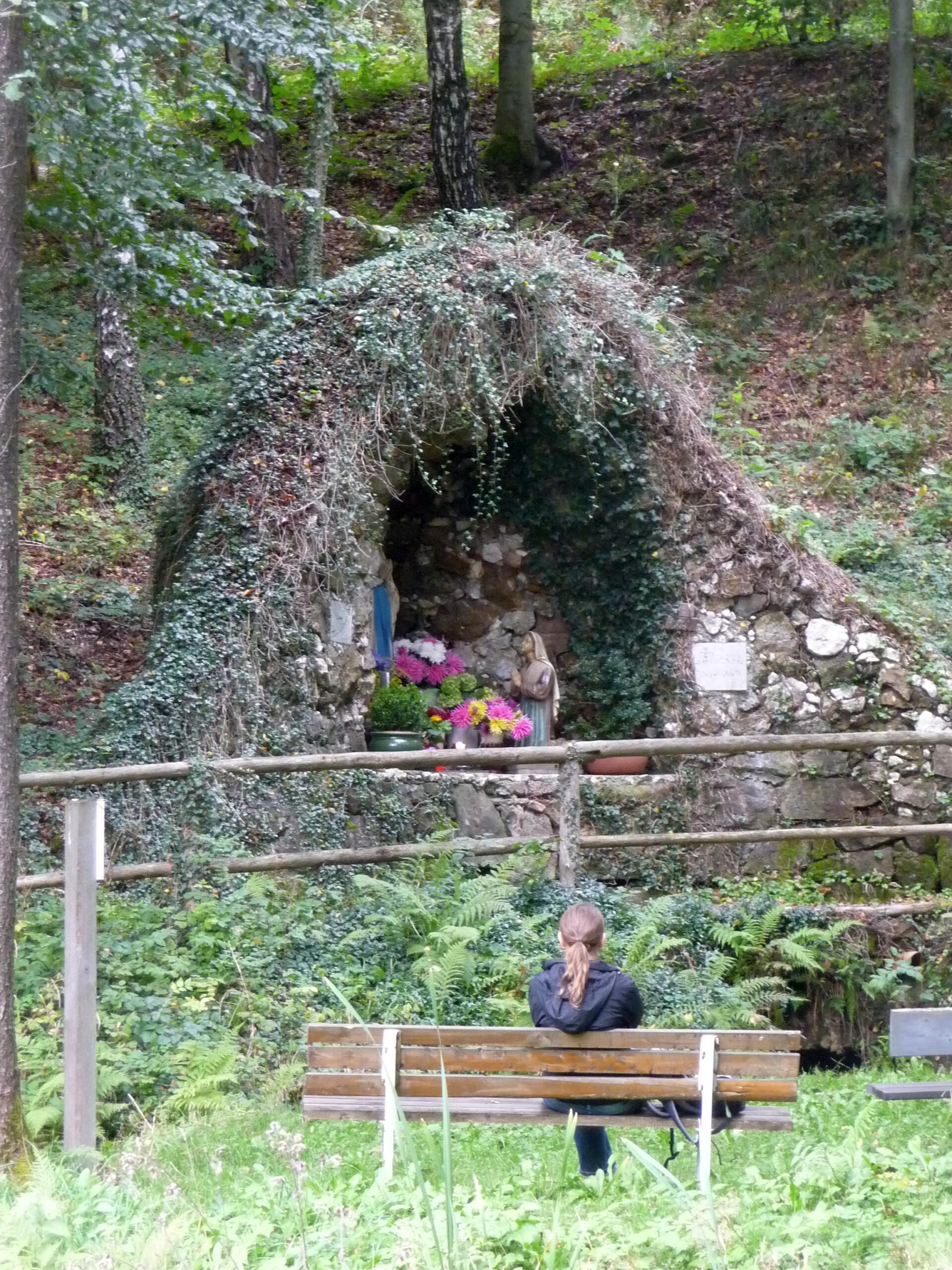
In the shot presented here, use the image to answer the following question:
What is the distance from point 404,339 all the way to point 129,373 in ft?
15.9

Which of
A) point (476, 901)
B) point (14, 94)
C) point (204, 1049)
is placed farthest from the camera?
point (476, 901)

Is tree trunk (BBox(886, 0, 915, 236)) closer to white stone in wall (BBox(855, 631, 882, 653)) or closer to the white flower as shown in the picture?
white stone in wall (BBox(855, 631, 882, 653))

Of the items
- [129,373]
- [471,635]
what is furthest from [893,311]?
[129,373]

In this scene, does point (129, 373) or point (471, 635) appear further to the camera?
point (129, 373)

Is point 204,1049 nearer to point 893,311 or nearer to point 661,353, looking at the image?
point 661,353

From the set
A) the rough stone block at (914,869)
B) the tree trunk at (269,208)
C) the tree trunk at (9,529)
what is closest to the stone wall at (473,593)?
the rough stone block at (914,869)

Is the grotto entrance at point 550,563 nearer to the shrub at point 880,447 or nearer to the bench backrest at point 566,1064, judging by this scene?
the shrub at point 880,447

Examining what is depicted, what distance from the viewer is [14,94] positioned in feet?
15.7

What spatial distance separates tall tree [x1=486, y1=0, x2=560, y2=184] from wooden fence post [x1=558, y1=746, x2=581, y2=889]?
11616mm

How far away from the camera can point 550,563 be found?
10539mm

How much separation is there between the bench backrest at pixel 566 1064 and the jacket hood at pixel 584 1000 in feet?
0.17

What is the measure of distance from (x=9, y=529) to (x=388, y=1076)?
2537mm

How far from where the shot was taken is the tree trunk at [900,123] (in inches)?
560

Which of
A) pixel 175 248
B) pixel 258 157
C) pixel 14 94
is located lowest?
pixel 14 94
